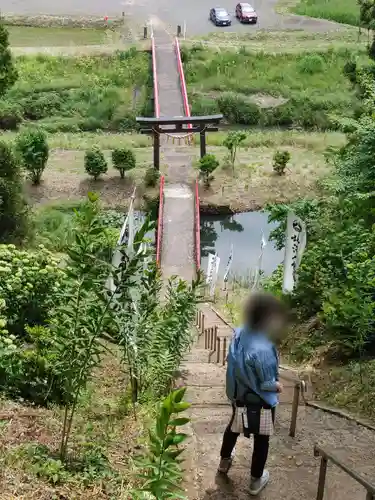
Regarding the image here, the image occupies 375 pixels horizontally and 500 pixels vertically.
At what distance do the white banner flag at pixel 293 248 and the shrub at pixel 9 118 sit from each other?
710 inches

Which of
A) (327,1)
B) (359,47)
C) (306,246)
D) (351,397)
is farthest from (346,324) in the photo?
(327,1)

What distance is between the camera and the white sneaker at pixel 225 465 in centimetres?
560

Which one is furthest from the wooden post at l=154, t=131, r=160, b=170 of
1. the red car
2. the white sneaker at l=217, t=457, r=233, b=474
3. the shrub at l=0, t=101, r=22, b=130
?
the red car

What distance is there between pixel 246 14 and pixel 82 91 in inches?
477

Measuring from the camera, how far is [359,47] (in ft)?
111

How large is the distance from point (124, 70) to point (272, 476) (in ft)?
89.0

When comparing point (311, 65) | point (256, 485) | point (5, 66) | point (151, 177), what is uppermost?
point (5, 66)

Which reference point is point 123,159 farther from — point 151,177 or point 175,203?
point 175,203

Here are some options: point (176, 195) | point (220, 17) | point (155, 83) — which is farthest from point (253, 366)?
point (220, 17)

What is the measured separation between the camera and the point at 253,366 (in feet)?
16.7

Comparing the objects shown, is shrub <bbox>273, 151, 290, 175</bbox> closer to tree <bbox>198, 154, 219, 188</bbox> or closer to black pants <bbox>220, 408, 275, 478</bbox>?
tree <bbox>198, 154, 219, 188</bbox>

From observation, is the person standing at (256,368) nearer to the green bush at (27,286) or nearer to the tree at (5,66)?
the green bush at (27,286)

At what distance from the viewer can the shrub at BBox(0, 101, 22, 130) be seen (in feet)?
87.5

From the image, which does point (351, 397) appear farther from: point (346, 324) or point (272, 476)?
point (272, 476)
